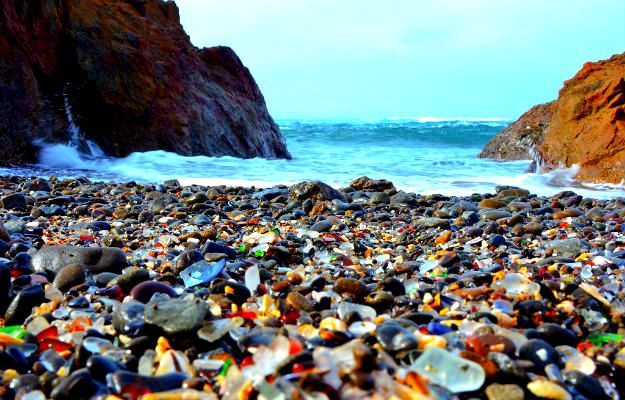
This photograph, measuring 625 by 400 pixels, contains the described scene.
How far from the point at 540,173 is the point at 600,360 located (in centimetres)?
797

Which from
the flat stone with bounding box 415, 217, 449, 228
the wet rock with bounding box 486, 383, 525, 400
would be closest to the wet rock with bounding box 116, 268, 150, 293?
the wet rock with bounding box 486, 383, 525, 400

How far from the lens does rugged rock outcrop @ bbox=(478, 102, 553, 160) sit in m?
13.2

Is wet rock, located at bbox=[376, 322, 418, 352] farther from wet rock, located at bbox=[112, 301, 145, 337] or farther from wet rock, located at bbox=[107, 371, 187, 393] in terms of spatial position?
wet rock, located at bbox=[112, 301, 145, 337]

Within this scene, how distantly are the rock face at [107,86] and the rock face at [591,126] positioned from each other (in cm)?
579

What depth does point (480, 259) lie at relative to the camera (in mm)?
2639

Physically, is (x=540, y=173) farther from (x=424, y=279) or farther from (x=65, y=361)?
(x=65, y=361)

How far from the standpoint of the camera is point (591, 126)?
8195 millimetres

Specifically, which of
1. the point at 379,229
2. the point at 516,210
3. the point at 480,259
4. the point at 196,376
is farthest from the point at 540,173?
the point at 196,376

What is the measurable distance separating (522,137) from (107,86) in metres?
9.99

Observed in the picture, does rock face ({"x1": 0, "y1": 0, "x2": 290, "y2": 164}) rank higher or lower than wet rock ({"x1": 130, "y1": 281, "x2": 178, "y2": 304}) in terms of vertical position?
higher

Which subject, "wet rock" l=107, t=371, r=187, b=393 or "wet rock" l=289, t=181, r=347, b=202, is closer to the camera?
"wet rock" l=107, t=371, r=187, b=393

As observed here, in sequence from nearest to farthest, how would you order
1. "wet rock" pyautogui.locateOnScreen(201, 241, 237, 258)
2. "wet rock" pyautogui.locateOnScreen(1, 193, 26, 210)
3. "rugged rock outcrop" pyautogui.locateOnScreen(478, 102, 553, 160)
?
"wet rock" pyautogui.locateOnScreen(201, 241, 237, 258) → "wet rock" pyautogui.locateOnScreen(1, 193, 26, 210) → "rugged rock outcrop" pyautogui.locateOnScreen(478, 102, 553, 160)

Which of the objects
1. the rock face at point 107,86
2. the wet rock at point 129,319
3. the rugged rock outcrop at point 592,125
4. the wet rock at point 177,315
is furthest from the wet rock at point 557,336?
the rock face at point 107,86

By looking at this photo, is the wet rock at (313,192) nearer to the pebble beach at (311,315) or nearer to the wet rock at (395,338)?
the pebble beach at (311,315)
